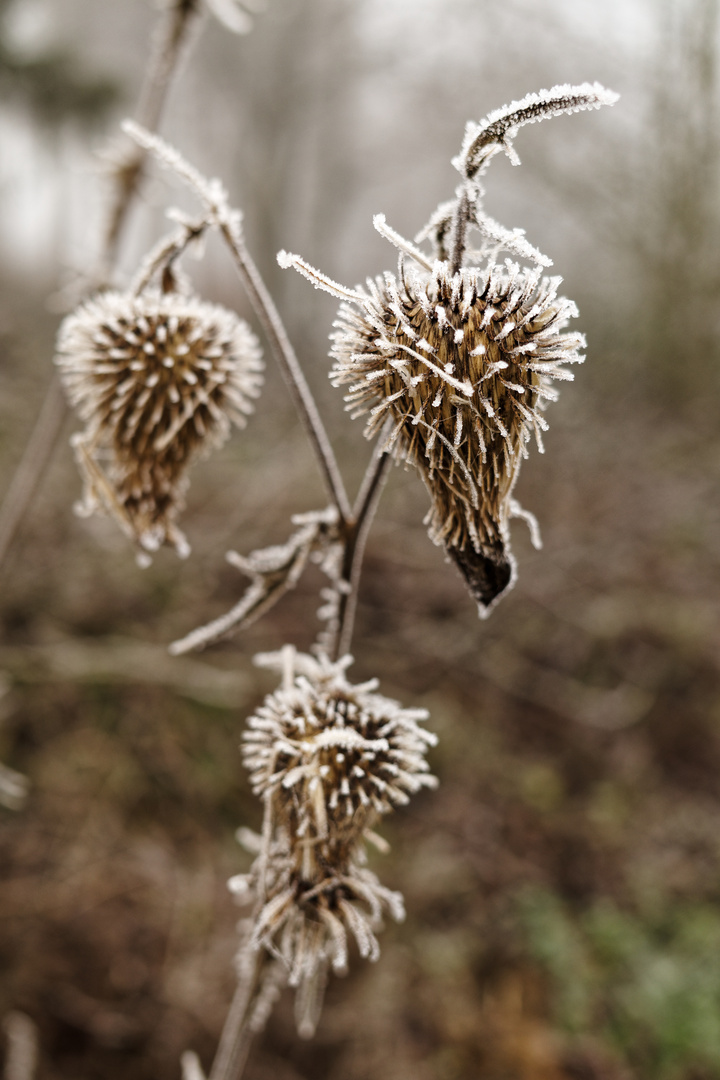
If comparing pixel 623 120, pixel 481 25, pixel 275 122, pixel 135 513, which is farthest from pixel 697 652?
pixel 275 122

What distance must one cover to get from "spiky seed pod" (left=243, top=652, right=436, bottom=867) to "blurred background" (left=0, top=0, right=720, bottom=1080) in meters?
1.17

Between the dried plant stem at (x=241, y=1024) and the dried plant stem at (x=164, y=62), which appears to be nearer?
the dried plant stem at (x=241, y=1024)

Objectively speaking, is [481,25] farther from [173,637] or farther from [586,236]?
[173,637]

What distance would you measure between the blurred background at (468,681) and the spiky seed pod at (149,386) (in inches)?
24.4

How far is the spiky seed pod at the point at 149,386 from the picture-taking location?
109 cm

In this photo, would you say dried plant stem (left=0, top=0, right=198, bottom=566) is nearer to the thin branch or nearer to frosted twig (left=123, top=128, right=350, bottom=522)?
the thin branch

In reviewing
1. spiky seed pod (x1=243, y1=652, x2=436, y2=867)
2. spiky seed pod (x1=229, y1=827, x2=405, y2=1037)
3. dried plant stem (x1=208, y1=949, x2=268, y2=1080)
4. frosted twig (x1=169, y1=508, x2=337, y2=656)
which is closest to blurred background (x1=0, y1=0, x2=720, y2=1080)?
frosted twig (x1=169, y1=508, x2=337, y2=656)

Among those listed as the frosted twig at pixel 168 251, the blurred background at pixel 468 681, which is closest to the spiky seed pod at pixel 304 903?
the frosted twig at pixel 168 251

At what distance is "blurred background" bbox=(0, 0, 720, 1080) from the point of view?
3078 millimetres

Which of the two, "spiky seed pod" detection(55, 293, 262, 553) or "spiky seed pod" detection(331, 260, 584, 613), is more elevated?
"spiky seed pod" detection(55, 293, 262, 553)

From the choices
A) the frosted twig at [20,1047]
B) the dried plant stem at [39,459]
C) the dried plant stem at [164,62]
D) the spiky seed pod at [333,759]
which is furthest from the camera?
the frosted twig at [20,1047]

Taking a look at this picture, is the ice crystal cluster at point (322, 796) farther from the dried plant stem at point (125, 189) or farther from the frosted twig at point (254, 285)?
the dried plant stem at point (125, 189)

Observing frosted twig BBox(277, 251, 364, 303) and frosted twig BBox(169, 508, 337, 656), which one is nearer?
frosted twig BBox(277, 251, 364, 303)

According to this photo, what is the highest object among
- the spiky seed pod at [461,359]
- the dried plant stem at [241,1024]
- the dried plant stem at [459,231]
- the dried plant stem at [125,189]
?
the dried plant stem at [125,189]
